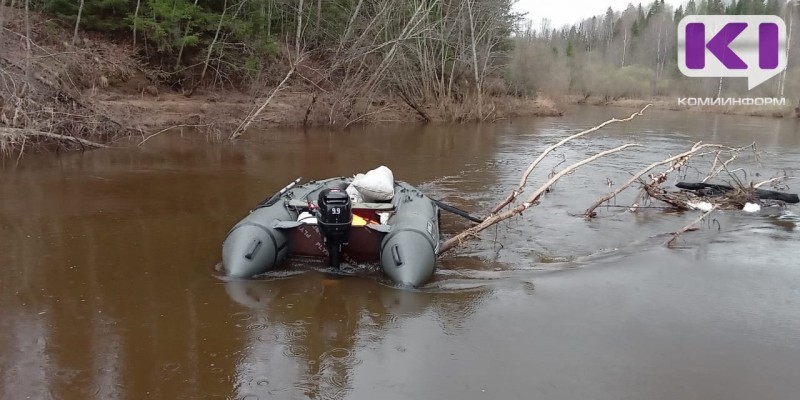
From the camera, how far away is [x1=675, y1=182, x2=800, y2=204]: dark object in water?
949cm

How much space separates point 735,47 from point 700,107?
3.93 meters

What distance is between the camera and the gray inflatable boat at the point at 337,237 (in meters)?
5.48

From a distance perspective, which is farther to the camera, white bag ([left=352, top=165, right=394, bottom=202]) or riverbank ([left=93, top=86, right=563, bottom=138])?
riverbank ([left=93, top=86, right=563, bottom=138])

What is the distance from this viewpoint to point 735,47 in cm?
3509

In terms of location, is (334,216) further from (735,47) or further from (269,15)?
(735,47)

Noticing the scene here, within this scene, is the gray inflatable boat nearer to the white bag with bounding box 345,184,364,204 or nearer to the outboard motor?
the outboard motor

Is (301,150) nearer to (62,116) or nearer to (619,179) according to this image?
(62,116)

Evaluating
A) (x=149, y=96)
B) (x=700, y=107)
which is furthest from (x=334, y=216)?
(x=700, y=107)

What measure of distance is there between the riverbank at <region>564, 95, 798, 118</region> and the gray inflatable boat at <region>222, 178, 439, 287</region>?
23.1 metres

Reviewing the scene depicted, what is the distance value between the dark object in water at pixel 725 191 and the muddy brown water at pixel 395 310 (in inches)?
6.6

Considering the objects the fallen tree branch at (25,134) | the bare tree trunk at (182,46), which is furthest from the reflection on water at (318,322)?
the bare tree trunk at (182,46)

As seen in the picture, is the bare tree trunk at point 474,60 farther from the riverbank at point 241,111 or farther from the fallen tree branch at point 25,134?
the fallen tree branch at point 25,134

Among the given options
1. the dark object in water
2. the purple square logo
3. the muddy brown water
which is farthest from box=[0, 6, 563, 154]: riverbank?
the purple square logo

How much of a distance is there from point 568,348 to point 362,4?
59.9 ft
